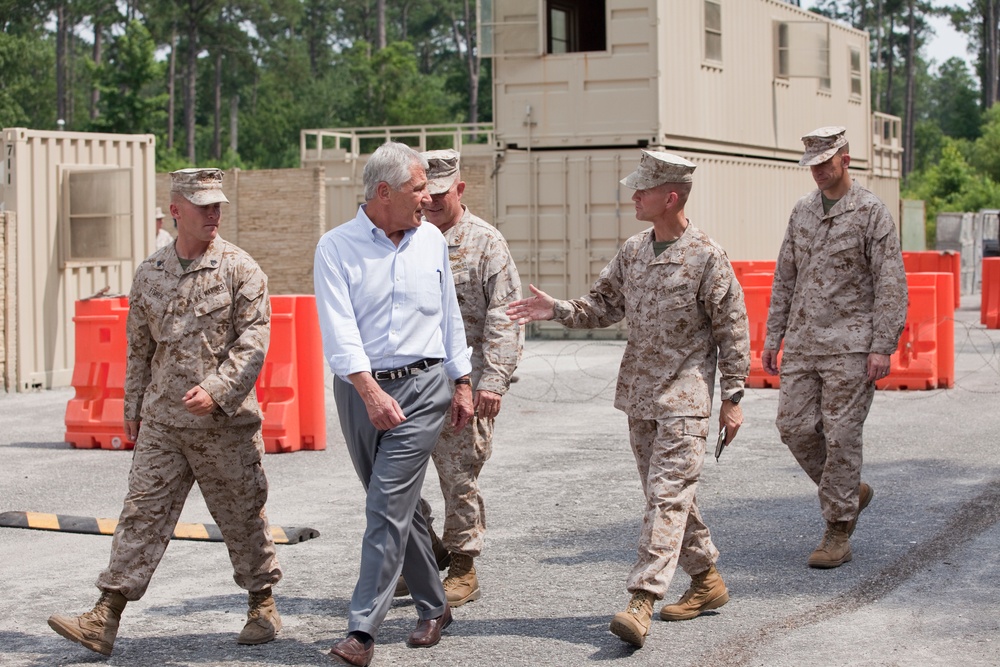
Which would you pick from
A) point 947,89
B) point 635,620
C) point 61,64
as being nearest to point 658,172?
point 635,620

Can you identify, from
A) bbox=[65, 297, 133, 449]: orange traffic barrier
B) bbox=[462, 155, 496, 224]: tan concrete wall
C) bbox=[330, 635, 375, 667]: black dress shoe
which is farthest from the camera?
bbox=[462, 155, 496, 224]: tan concrete wall

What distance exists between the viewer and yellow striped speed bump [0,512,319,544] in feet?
25.0

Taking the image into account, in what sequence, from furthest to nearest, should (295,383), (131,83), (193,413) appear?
(131,83)
(295,383)
(193,413)

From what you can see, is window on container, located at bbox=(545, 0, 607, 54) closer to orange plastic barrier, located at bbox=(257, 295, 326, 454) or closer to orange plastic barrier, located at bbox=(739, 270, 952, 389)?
orange plastic barrier, located at bbox=(739, 270, 952, 389)

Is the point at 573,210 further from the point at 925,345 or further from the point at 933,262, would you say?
the point at 933,262

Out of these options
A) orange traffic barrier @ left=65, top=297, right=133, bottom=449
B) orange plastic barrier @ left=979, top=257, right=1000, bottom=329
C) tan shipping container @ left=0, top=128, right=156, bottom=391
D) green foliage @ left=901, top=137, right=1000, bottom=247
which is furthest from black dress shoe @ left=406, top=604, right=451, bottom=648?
green foliage @ left=901, top=137, right=1000, bottom=247

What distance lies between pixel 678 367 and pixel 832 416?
1.43m

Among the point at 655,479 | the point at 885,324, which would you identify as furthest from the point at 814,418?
the point at 655,479

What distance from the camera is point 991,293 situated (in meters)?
22.7

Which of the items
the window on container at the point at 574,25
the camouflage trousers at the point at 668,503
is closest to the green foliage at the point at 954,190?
the window on container at the point at 574,25

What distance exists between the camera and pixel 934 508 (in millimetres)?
8289

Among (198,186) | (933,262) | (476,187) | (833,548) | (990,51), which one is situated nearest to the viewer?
(198,186)

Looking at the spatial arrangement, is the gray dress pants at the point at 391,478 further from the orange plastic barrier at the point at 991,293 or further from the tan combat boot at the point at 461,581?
the orange plastic barrier at the point at 991,293

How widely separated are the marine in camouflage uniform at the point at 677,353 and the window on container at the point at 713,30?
56.4ft
